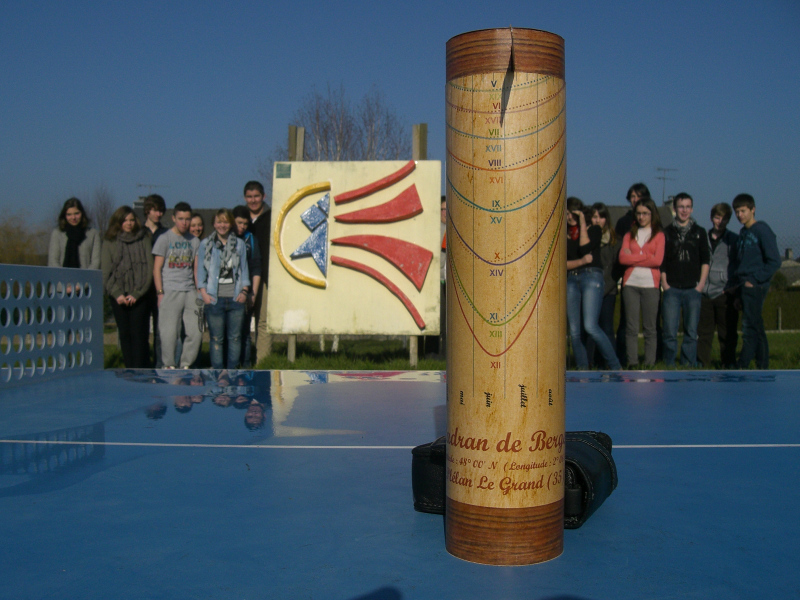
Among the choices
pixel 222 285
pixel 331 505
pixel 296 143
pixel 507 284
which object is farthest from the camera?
pixel 296 143

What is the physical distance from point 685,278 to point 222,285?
5368mm

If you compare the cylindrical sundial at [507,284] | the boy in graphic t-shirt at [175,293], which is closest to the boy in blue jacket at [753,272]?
the boy in graphic t-shirt at [175,293]

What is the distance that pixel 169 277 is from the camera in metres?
8.71

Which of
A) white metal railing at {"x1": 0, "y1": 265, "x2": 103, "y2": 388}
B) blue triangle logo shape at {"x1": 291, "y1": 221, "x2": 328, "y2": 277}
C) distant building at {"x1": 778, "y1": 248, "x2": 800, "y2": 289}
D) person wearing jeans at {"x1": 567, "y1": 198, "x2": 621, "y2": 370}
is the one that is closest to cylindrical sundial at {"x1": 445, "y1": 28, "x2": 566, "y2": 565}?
white metal railing at {"x1": 0, "y1": 265, "x2": 103, "y2": 388}

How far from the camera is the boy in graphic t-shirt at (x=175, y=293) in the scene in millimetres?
8672

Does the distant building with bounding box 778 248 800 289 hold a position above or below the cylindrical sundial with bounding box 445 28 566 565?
above

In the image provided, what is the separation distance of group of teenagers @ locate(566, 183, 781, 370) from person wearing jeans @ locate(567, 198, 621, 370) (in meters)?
0.01

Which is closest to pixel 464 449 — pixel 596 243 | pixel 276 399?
pixel 276 399

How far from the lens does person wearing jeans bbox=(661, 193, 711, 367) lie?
28.5 ft

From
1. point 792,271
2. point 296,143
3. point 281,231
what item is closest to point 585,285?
point 281,231

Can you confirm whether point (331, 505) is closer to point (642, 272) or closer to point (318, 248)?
point (642, 272)

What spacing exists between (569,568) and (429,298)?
715cm

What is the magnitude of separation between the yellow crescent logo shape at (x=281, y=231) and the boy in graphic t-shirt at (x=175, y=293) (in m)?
1.12

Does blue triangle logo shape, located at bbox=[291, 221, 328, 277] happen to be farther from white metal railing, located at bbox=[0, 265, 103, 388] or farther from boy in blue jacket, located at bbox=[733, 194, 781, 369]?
boy in blue jacket, located at bbox=[733, 194, 781, 369]
